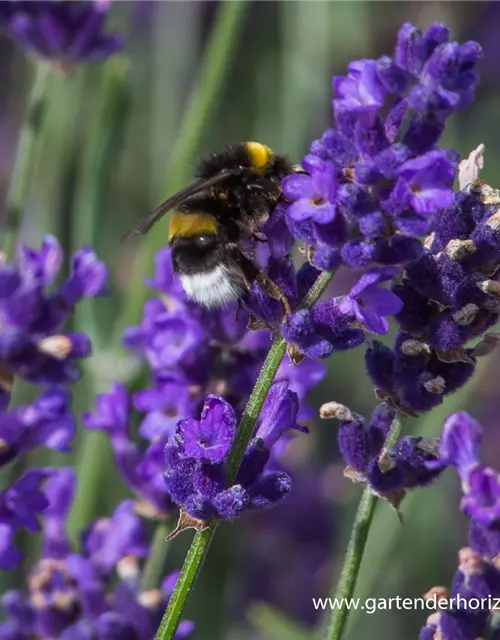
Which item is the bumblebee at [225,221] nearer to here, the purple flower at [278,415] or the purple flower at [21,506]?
the purple flower at [278,415]

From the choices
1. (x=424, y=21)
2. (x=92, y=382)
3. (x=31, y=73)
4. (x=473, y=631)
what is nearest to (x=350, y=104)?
(x=473, y=631)

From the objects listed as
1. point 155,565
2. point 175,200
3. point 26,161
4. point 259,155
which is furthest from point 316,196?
point 26,161

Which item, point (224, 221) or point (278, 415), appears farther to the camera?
point (224, 221)

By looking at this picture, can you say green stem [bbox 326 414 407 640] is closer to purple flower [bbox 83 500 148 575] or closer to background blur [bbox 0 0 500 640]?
purple flower [bbox 83 500 148 575]

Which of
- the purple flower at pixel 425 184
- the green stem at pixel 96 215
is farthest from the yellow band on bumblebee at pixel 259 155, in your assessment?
the green stem at pixel 96 215

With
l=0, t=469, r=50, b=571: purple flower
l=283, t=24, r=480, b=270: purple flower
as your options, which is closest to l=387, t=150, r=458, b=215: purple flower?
l=283, t=24, r=480, b=270: purple flower

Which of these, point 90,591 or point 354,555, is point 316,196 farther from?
point 90,591

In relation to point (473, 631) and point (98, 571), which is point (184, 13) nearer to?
point (98, 571)
